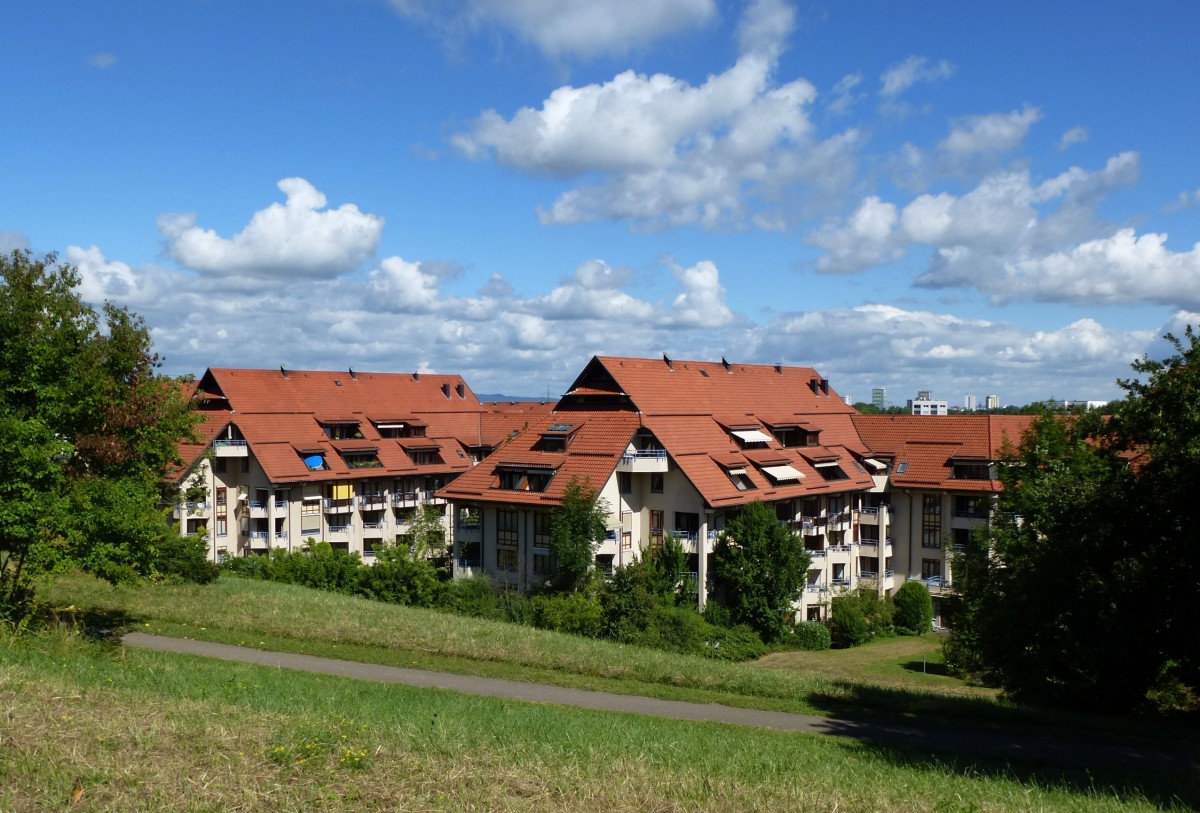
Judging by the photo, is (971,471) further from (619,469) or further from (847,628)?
(619,469)

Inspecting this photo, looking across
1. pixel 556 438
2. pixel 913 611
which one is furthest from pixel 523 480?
pixel 913 611

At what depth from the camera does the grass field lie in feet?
31.2

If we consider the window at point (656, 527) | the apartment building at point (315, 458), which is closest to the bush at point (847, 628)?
the window at point (656, 527)

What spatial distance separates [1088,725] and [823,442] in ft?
116

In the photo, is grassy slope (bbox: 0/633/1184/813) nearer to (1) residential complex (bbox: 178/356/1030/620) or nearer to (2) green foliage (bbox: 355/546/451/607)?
(2) green foliage (bbox: 355/546/451/607)

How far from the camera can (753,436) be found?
49938mm

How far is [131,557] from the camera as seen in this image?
23656 mm

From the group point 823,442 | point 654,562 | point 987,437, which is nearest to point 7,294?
point 654,562

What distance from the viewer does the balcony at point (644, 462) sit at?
43.8 metres

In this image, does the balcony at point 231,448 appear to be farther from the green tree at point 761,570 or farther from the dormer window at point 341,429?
the green tree at point 761,570

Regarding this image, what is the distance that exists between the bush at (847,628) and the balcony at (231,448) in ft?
103

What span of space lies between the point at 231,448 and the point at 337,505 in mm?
6644

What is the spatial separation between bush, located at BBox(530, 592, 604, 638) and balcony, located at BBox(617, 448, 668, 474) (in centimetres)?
701

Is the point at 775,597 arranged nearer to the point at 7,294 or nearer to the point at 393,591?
the point at 393,591
